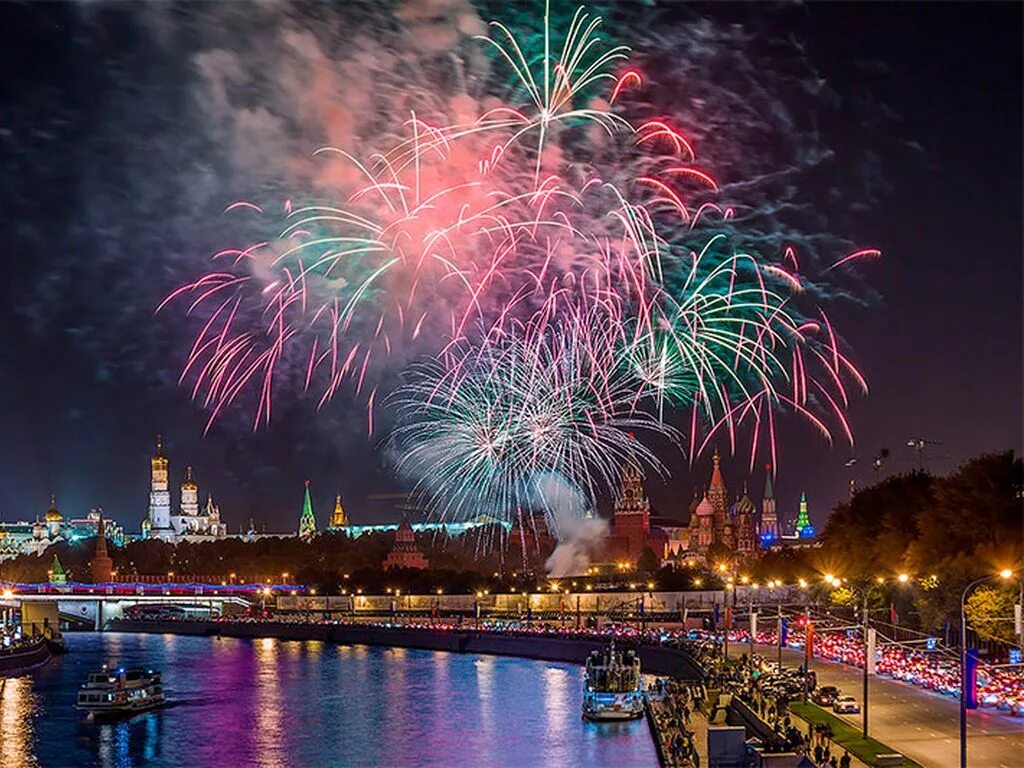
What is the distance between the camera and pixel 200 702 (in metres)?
62.1

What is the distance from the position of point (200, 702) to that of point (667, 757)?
30651mm

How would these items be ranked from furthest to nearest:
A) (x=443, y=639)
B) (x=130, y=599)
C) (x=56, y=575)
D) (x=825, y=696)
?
(x=56, y=575) → (x=130, y=599) → (x=443, y=639) → (x=825, y=696)

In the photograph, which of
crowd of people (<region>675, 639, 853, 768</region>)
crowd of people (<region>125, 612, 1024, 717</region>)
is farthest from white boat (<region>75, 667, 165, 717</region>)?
crowd of people (<region>125, 612, 1024, 717</region>)

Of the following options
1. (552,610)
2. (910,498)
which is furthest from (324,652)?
(910,498)

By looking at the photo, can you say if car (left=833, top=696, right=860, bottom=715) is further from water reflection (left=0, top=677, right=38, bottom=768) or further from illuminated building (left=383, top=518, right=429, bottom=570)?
illuminated building (left=383, top=518, right=429, bottom=570)

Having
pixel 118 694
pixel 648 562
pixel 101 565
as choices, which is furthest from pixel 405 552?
pixel 118 694

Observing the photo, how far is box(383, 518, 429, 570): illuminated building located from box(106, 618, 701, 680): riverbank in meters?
31.3

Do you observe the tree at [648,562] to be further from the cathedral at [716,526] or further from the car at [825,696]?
the car at [825,696]

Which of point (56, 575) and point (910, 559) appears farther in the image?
point (56, 575)

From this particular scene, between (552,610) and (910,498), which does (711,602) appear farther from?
(910,498)

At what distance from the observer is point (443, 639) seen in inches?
3730

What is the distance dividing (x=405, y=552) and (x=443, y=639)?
57.7 m

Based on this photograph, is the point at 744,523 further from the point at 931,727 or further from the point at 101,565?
the point at 931,727

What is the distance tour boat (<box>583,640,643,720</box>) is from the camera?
5153 cm
